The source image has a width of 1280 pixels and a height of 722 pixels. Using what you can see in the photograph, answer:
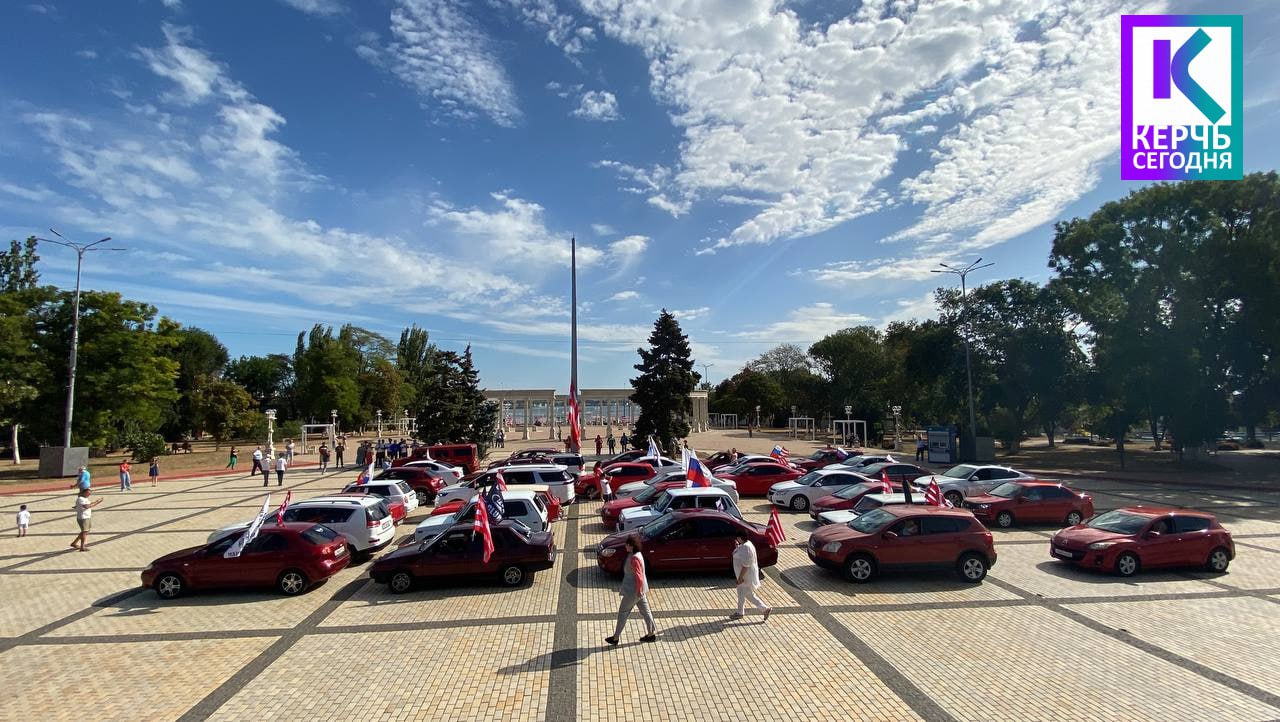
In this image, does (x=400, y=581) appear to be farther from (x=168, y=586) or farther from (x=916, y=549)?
(x=916, y=549)

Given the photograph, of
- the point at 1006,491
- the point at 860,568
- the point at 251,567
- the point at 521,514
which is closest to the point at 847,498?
the point at 1006,491

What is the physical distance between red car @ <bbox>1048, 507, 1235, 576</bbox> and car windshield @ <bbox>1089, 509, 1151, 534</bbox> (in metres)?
0.02

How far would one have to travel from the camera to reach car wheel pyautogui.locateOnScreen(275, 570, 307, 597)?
39.2 ft

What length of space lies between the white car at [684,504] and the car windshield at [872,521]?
2.78 m

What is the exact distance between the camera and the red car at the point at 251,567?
38.7 ft

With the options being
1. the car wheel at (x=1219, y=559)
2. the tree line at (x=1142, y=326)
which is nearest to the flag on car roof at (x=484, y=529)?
the car wheel at (x=1219, y=559)

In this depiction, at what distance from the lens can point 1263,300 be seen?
31.0 meters

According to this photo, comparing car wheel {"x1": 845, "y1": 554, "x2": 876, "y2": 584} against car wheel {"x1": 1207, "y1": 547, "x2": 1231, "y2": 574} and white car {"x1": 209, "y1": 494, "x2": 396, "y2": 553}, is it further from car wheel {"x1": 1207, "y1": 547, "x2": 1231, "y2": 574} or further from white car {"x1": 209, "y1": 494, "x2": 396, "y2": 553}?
white car {"x1": 209, "y1": 494, "x2": 396, "y2": 553}

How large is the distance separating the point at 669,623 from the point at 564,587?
291 centimetres

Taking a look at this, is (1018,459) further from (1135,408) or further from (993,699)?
(993,699)

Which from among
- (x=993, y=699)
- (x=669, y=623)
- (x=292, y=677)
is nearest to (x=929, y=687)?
(x=993, y=699)

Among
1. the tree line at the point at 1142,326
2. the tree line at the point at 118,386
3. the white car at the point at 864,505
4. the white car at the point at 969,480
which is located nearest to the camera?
the white car at the point at 864,505

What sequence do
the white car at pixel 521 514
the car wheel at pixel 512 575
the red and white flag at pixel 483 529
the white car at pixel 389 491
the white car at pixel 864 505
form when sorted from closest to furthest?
the red and white flag at pixel 483 529, the car wheel at pixel 512 575, the white car at pixel 521 514, the white car at pixel 864 505, the white car at pixel 389 491

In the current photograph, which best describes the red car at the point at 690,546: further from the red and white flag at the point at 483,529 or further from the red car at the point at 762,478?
the red car at the point at 762,478
